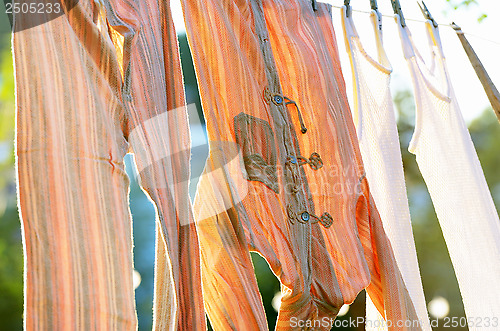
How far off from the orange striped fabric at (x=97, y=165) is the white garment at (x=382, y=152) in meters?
0.55

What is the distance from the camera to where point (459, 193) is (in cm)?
148

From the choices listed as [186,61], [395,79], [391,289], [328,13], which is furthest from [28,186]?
[395,79]

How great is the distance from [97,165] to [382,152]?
2.59 ft

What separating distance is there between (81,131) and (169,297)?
12.4 inches

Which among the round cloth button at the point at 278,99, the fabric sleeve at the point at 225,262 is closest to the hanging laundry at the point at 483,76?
the round cloth button at the point at 278,99

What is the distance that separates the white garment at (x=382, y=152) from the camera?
1344 millimetres

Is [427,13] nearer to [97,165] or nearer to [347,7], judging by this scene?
[347,7]

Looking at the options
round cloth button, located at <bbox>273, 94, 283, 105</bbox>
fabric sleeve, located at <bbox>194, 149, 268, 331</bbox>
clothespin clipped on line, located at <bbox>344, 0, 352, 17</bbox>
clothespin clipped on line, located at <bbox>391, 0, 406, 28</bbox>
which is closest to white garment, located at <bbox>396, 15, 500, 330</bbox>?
clothespin clipped on line, located at <bbox>391, 0, 406, 28</bbox>

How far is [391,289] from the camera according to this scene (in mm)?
1225

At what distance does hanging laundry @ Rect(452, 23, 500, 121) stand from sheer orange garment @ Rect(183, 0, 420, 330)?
1.43 feet

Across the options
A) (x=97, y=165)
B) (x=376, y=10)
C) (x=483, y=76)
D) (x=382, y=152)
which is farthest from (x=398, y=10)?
(x=97, y=165)

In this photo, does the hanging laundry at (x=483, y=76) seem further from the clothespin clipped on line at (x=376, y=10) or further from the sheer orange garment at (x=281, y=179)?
the sheer orange garment at (x=281, y=179)

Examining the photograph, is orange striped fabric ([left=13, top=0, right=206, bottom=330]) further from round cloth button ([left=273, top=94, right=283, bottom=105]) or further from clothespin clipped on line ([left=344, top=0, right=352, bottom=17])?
clothespin clipped on line ([left=344, top=0, right=352, bottom=17])

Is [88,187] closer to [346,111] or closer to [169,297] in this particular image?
[169,297]
